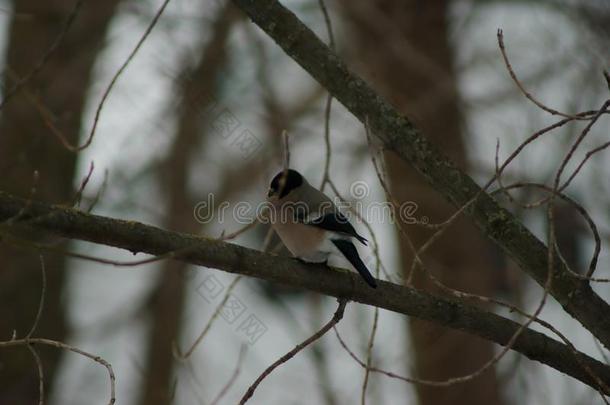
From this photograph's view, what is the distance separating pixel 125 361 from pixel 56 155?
21.1 ft

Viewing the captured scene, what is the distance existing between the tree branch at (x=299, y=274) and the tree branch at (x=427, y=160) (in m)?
0.20

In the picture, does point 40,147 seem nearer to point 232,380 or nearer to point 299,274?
point 232,380

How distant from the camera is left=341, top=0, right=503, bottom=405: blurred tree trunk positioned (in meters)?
6.66

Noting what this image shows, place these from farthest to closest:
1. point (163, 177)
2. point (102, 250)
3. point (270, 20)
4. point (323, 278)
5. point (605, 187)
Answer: point (163, 177)
point (102, 250)
point (605, 187)
point (270, 20)
point (323, 278)

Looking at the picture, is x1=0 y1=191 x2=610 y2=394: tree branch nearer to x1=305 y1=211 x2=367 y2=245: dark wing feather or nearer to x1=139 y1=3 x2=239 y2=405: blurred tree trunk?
x1=305 y1=211 x2=367 y2=245: dark wing feather

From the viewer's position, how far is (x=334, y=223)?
4.21 metres

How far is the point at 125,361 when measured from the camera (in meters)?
13.4

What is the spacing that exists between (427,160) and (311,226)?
1164 mm

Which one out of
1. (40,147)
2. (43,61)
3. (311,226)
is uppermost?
(40,147)

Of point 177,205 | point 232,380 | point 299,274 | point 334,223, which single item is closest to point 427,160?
point 299,274

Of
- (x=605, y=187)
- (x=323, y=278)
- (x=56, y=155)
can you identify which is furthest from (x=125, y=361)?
(x=323, y=278)

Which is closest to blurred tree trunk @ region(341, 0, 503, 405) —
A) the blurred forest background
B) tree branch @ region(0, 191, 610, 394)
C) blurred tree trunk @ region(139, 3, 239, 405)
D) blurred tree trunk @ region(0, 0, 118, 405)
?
the blurred forest background

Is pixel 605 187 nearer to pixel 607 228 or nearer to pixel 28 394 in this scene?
pixel 607 228

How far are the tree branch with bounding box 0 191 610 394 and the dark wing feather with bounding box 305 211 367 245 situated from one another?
0.89 meters
